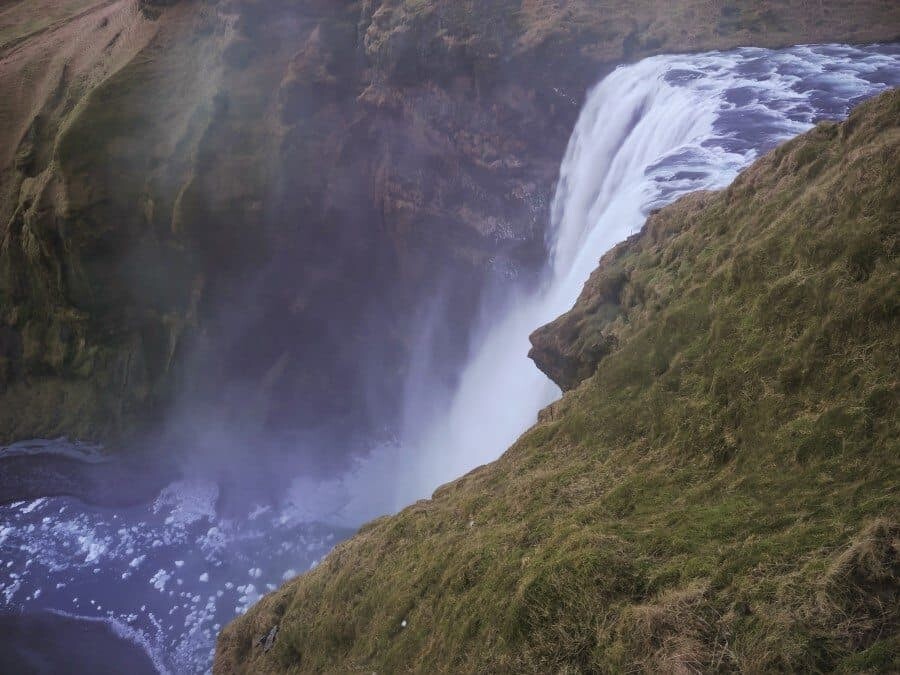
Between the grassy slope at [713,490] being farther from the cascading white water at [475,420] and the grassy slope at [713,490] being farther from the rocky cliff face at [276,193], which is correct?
the rocky cliff face at [276,193]

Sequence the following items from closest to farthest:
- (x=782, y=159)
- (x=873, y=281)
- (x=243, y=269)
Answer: (x=873, y=281), (x=782, y=159), (x=243, y=269)

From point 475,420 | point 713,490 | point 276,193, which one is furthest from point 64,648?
point 713,490

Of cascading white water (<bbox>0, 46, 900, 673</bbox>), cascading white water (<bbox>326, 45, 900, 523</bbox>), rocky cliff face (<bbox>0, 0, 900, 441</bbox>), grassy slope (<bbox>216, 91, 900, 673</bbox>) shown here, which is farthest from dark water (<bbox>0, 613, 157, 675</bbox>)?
grassy slope (<bbox>216, 91, 900, 673</bbox>)

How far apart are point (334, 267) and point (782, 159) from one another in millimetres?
25479

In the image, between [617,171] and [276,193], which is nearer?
[617,171]

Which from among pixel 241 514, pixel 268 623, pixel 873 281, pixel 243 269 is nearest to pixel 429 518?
pixel 268 623

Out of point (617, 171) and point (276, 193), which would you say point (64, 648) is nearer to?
point (276, 193)

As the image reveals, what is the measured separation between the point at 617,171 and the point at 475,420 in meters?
11.3

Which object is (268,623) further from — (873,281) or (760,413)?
(873,281)

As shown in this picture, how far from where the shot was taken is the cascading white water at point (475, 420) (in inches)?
755

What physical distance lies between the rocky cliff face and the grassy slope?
1986 cm

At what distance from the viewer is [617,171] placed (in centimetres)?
2217

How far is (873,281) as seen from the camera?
707 centimetres

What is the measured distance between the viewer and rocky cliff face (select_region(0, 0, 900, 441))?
29.1 metres
